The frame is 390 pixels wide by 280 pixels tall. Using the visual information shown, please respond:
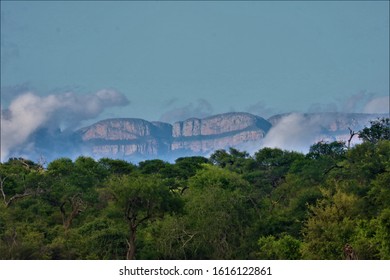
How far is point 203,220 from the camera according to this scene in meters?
51.6

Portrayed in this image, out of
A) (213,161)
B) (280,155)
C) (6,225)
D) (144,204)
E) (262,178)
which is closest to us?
(144,204)

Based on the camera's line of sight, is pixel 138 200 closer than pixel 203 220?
Yes

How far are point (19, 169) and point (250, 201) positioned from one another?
33.6m

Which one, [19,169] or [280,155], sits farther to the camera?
[280,155]

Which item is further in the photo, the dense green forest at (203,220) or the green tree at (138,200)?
the green tree at (138,200)

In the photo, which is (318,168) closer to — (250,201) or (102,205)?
(250,201)

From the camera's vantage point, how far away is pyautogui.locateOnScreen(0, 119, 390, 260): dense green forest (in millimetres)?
45688

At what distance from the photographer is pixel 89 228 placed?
5175 centimetres

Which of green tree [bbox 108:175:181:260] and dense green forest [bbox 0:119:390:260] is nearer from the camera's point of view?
dense green forest [bbox 0:119:390:260]

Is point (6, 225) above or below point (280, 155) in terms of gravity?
below

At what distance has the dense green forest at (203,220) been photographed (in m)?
45.7

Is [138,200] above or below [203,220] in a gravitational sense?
above
